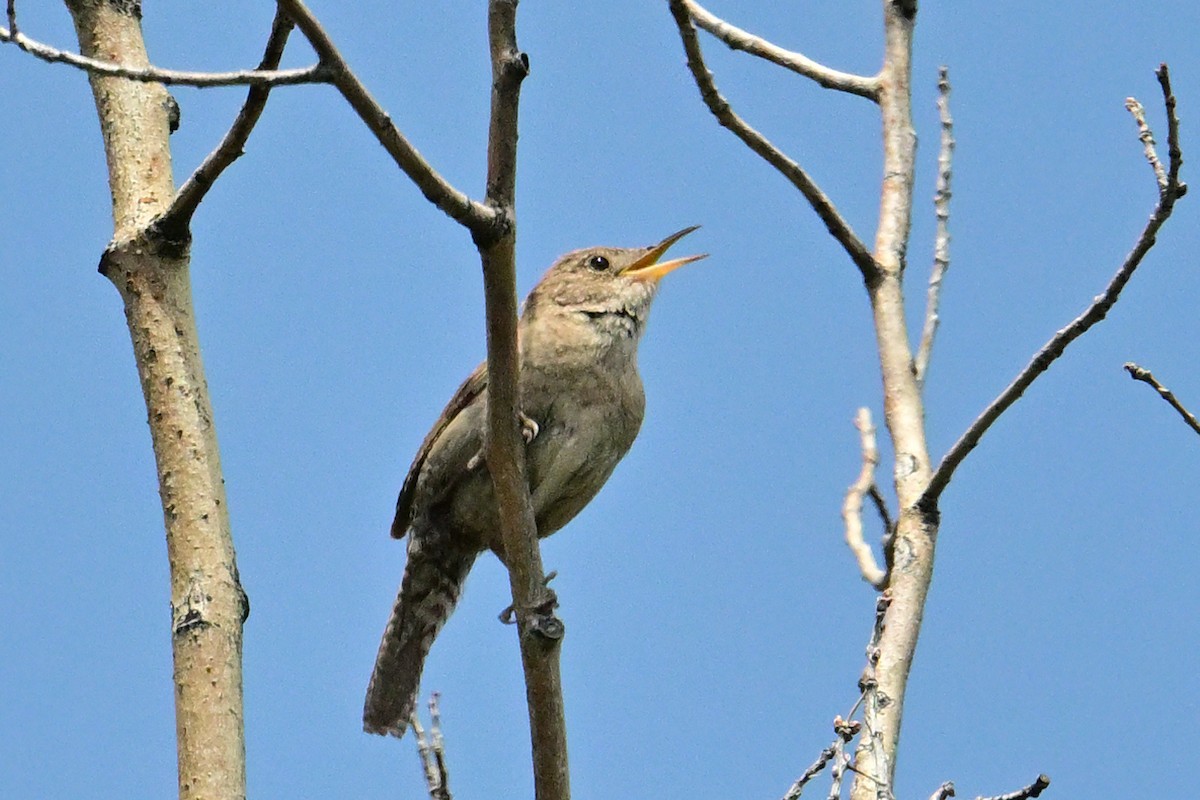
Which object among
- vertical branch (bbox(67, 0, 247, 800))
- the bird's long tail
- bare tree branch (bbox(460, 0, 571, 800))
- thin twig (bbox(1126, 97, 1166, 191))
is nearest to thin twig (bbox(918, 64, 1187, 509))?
thin twig (bbox(1126, 97, 1166, 191))

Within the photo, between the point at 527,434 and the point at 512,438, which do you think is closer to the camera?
the point at 512,438

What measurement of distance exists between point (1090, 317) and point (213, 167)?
7.09 ft

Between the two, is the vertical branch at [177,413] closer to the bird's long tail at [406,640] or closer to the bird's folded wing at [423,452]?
the bird's folded wing at [423,452]

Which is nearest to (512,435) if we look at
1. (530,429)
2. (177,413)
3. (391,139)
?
(177,413)

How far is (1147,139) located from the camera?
12.5ft

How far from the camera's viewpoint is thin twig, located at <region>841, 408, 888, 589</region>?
443cm

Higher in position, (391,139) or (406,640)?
(406,640)

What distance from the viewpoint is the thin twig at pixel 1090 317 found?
3.62 metres

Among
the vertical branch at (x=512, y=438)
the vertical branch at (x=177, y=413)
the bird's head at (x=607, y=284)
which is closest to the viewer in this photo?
the vertical branch at (x=177, y=413)

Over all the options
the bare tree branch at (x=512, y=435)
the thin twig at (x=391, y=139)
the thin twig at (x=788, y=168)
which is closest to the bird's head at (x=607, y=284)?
the thin twig at (x=788, y=168)

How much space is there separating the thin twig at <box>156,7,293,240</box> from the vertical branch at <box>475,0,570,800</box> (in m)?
0.70

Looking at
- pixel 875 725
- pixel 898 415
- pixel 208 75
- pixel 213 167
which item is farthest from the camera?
pixel 898 415

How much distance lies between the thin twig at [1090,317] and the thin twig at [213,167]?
1.92m

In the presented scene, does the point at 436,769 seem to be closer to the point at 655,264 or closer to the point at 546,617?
the point at 546,617
